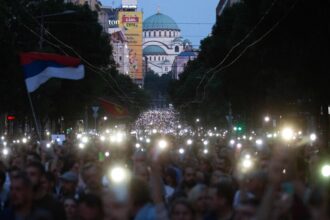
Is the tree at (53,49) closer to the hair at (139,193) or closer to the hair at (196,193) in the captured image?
the hair at (196,193)

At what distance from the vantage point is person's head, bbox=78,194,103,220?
351 inches

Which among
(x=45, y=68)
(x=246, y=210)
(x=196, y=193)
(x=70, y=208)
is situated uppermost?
(x=45, y=68)

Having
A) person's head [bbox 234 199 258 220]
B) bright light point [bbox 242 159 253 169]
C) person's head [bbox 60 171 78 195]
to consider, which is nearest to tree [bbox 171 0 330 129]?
bright light point [bbox 242 159 253 169]

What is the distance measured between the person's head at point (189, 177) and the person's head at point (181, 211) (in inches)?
220

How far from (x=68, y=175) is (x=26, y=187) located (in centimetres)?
447

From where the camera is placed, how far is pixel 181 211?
8.98m

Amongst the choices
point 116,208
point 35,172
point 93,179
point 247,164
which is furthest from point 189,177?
point 116,208

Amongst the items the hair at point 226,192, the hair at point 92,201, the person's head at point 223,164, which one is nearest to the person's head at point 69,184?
the hair at point 226,192

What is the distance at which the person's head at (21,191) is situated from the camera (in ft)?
29.8

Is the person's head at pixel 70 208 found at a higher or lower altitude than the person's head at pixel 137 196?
lower

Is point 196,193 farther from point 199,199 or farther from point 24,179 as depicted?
point 24,179

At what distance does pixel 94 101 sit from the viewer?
260 feet

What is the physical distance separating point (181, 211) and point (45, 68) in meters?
18.9

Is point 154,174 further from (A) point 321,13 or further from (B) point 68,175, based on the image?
(A) point 321,13
